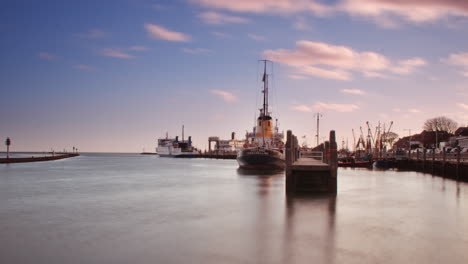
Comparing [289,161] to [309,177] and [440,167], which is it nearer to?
[309,177]

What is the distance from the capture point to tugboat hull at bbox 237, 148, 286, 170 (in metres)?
65.2

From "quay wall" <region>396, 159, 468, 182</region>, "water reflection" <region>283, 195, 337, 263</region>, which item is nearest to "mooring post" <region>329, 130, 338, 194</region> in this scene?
"water reflection" <region>283, 195, 337, 263</region>

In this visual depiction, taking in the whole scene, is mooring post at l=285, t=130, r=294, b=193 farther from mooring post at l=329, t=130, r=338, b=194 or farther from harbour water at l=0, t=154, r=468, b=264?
mooring post at l=329, t=130, r=338, b=194

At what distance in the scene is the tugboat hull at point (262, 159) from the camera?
214 ft

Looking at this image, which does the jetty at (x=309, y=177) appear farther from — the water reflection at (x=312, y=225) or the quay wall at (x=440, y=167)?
the quay wall at (x=440, y=167)

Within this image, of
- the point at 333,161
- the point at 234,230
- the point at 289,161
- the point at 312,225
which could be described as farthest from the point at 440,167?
the point at 234,230

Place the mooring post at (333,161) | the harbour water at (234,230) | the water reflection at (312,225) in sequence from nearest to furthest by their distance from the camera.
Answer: the harbour water at (234,230) → the water reflection at (312,225) → the mooring post at (333,161)

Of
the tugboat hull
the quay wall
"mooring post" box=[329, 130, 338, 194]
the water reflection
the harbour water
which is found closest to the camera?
the harbour water

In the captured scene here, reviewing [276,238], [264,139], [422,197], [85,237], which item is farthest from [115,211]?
[264,139]

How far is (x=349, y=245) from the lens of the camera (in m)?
13.3

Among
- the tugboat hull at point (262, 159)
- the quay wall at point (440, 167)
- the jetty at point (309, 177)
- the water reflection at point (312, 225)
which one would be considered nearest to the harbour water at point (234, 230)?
the water reflection at point (312, 225)

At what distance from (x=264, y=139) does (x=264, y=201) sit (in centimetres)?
5049

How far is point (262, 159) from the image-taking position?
214 ft

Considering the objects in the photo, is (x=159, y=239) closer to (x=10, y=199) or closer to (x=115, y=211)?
(x=115, y=211)
